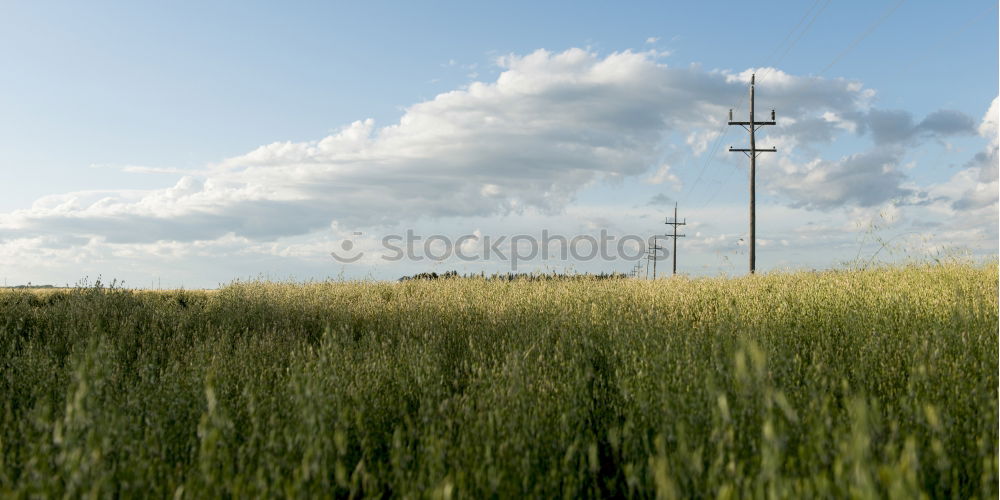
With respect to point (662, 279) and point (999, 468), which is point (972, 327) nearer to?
point (999, 468)

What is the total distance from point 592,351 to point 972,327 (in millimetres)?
3199

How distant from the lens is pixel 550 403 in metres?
3.56

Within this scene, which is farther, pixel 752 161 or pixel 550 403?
pixel 752 161

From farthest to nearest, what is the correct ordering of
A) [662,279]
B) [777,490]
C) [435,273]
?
[435,273] < [662,279] < [777,490]

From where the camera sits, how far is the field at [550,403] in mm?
2350

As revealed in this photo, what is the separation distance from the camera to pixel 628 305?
8.46 meters

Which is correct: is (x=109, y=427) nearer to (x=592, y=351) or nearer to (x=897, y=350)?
(x=592, y=351)

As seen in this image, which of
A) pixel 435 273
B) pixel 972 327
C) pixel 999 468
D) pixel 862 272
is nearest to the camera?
pixel 999 468

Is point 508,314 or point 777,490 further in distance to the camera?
point 508,314

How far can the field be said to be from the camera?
2350 millimetres

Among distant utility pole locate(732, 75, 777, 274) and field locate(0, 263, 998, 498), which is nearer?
field locate(0, 263, 998, 498)

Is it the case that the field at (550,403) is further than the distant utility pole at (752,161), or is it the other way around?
the distant utility pole at (752,161)

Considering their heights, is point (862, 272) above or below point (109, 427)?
above

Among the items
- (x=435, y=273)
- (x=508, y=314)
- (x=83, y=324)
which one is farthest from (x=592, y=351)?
(x=435, y=273)
